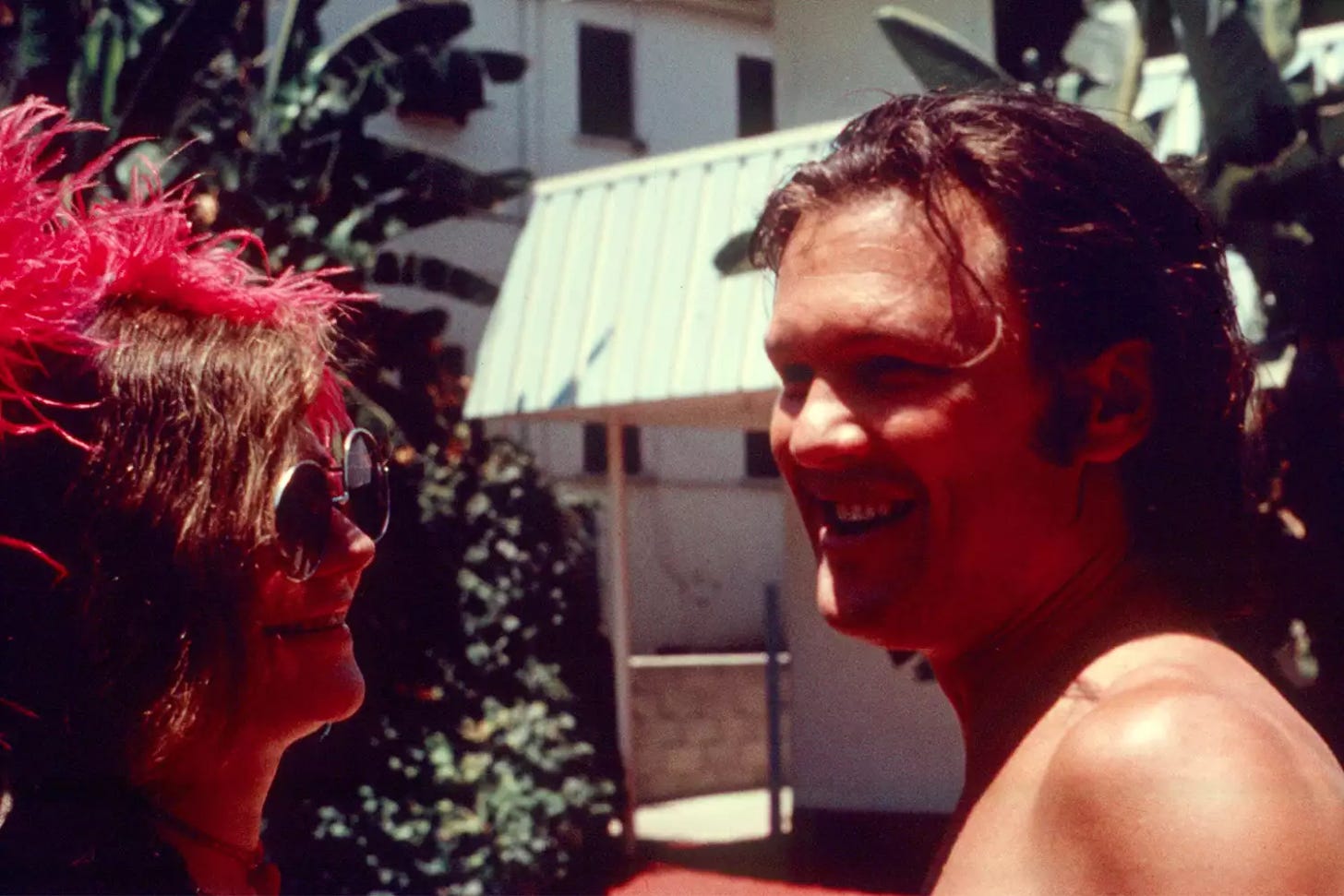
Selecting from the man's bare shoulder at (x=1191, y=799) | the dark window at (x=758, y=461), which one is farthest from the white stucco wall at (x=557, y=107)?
the man's bare shoulder at (x=1191, y=799)

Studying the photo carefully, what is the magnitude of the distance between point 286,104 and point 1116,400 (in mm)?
6375

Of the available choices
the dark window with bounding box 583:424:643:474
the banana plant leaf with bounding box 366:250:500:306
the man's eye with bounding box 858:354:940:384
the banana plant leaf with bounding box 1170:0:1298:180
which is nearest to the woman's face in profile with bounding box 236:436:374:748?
the man's eye with bounding box 858:354:940:384

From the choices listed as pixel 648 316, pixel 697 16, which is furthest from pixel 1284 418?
pixel 697 16

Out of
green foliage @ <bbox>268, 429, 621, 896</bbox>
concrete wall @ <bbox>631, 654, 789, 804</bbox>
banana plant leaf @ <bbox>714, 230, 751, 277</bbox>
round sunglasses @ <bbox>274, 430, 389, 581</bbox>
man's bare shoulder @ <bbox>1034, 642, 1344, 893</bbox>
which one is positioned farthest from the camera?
concrete wall @ <bbox>631, 654, 789, 804</bbox>

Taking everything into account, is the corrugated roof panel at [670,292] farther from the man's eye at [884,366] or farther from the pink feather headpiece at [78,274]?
the man's eye at [884,366]

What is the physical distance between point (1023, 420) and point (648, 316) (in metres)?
7.22

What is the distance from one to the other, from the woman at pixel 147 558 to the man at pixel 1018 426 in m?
0.62

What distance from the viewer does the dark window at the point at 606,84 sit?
57.5 feet

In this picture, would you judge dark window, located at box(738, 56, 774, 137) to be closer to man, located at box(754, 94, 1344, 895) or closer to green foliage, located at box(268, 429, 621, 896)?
green foliage, located at box(268, 429, 621, 896)

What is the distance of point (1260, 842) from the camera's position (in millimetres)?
1098

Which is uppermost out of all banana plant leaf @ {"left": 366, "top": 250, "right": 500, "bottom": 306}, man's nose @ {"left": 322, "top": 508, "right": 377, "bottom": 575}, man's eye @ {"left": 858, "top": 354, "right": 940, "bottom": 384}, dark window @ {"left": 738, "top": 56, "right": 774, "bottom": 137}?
man's eye @ {"left": 858, "top": 354, "right": 940, "bottom": 384}

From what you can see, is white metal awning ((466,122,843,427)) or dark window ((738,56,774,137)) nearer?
white metal awning ((466,122,843,427))

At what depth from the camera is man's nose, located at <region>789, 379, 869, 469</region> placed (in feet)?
4.63

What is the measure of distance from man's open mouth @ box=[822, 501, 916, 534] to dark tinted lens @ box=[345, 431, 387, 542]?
69 centimetres
